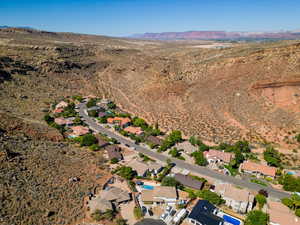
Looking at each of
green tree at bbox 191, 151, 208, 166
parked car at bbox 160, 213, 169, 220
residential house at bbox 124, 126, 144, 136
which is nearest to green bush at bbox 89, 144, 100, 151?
residential house at bbox 124, 126, 144, 136

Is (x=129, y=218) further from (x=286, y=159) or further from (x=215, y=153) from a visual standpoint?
(x=286, y=159)

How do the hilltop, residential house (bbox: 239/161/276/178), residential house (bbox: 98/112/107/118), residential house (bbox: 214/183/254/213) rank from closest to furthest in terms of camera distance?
the hilltop < residential house (bbox: 214/183/254/213) < residential house (bbox: 239/161/276/178) < residential house (bbox: 98/112/107/118)

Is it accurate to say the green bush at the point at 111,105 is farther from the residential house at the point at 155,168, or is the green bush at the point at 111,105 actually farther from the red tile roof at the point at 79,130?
the residential house at the point at 155,168

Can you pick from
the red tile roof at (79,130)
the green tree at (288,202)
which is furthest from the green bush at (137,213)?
the red tile roof at (79,130)

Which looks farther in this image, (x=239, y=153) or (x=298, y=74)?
(x=298, y=74)

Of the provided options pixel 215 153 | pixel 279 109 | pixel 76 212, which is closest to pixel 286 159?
pixel 215 153

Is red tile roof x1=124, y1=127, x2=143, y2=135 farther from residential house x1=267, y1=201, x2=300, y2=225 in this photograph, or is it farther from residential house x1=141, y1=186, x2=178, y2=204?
residential house x1=267, y1=201, x2=300, y2=225
